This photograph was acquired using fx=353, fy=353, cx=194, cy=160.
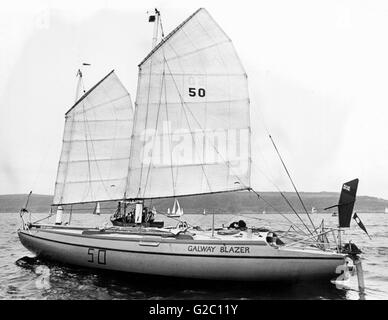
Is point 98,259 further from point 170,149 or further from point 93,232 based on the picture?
point 170,149

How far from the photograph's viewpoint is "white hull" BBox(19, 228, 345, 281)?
15.7 meters

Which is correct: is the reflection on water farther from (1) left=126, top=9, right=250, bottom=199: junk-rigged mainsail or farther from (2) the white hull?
(1) left=126, top=9, right=250, bottom=199: junk-rigged mainsail

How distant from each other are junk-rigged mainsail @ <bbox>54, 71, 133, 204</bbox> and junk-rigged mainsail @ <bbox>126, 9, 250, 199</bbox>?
5.18m

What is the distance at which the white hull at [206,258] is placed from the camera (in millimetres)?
15742

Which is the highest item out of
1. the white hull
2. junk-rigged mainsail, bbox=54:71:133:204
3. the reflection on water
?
junk-rigged mainsail, bbox=54:71:133:204

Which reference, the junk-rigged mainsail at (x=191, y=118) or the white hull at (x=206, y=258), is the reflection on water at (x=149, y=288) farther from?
the junk-rigged mainsail at (x=191, y=118)

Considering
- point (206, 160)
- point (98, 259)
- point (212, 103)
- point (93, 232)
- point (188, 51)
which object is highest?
point (188, 51)

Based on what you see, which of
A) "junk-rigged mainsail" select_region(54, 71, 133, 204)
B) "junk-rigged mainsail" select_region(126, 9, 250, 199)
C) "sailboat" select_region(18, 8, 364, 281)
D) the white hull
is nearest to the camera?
the white hull

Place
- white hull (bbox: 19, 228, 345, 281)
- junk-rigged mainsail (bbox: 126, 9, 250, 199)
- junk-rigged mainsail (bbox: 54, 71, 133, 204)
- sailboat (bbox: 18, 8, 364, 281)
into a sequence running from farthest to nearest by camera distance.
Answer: junk-rigged mainsail (bbox: 54, 71, 133, 204)
junk-rigged mainsail (bbox: 126, 9, 250, 199)
sailboat (bbox: 18, 8, 364, 281)
white hull (bbox: 19, 228, 345, 281)

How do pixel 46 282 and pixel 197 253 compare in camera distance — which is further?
pixel 46 282

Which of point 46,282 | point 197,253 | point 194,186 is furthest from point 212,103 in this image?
point 46,282

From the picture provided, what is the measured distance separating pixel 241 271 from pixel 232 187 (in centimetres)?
593

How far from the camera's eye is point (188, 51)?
2156 cm

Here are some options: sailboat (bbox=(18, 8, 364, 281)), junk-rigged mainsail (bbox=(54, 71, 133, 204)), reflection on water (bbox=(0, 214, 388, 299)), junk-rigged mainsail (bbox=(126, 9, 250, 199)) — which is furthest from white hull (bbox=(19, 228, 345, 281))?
junk-rigged mainsail (bbox=(54, 71, 133, 204))
